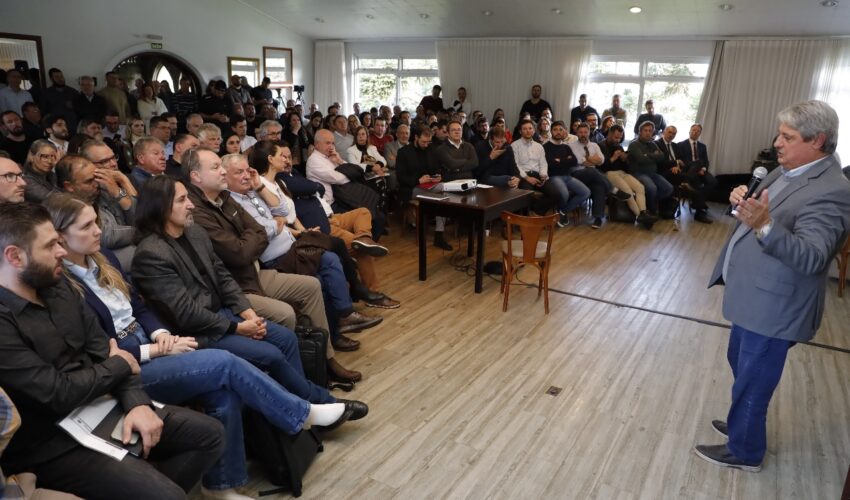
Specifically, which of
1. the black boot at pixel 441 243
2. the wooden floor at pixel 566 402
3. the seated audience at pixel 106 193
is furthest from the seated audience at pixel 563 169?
the seated audience at pixel 106 193

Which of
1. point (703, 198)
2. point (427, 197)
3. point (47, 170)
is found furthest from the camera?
point (703, 198)

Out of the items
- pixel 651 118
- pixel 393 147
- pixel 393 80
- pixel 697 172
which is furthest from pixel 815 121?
pixel 393 80

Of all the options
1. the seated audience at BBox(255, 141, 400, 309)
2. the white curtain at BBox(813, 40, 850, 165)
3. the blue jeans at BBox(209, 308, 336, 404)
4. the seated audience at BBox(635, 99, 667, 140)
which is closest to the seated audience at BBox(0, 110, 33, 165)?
the seated audience at BBox(255, 141, 400, 309)

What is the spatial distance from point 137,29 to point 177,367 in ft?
29.7

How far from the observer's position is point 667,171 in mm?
7547

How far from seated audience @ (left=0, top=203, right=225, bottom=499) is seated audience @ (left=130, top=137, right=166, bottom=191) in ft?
5.91

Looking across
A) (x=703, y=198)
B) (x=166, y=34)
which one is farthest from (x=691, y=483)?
(x=166, y=34)

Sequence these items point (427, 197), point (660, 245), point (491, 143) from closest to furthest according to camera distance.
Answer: point (427, 197) → point (660, 245) → point (491, 143)

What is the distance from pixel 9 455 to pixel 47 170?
244cm

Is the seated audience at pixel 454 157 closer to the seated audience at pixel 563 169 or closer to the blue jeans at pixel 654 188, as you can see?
the seated audience at pixel 563 169

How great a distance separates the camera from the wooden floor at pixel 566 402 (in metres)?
2.32

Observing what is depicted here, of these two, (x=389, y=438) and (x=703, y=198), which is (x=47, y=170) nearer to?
(x=389, y=438)

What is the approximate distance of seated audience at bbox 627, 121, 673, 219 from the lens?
7.15 metres

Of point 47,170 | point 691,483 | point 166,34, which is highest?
point 166,34
